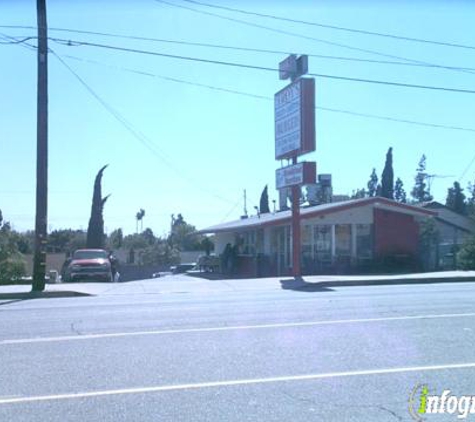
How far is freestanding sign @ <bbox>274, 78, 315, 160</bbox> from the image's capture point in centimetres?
2511

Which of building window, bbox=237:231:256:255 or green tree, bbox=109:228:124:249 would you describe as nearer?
building window, bbox=237:231:256:255

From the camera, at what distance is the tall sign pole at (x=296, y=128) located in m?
25.2

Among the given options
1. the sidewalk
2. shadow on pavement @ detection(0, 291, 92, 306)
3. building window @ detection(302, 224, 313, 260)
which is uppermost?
building window @ detection(302, 224, 313, 260)

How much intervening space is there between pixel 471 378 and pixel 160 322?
20.5 ft

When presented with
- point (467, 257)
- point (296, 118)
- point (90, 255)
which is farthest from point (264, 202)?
point (296, 118)

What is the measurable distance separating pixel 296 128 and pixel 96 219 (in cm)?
2795

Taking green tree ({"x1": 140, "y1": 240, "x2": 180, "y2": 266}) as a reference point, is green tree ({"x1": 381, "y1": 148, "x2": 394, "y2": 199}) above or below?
above

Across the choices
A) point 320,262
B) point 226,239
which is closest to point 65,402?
point 320,262

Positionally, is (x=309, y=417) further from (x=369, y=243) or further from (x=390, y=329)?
(x=369, y=243)

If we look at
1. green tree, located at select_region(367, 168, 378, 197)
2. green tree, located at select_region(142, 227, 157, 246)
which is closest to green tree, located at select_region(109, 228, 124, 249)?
green tree, located at select_region(142, 227, 157, 246)

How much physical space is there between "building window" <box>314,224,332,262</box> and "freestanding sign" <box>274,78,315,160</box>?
19.7 feet

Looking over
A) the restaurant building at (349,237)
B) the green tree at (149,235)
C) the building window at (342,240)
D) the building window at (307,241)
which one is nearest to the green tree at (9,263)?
the restaurant building at (349,237)

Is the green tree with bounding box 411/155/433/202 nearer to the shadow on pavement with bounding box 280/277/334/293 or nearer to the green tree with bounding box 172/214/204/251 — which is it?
the green tree with bounding box 172/214/204/251

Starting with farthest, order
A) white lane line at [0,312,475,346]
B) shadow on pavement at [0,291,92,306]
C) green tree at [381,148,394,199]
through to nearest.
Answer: green tree at [381,148,394,199] < shadow on pavement at [0,291,92,306] < white lane line at [0,312,475,346]
